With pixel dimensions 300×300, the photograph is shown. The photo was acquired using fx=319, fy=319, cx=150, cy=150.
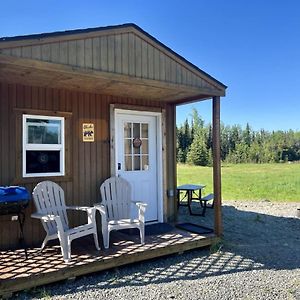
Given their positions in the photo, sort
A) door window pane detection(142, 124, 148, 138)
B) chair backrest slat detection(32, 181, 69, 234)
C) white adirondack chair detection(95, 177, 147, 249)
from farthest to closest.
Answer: door window pane detection(142, 124, 148, 138) < white adirondack chair detection(95, 177, 147, 249) < chair backrest slat detection(32, 181, 69, 234)

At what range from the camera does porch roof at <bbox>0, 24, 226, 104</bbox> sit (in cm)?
310

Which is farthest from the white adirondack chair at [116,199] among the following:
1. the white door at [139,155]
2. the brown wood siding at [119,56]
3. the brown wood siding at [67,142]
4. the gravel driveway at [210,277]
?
the brown wood siding at [119,56]

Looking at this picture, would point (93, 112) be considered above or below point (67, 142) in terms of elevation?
above

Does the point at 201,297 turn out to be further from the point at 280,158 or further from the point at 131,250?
the point at 280,158

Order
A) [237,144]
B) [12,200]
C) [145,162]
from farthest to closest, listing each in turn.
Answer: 1. [237,144]
2. [145,162]
3. [12,200]

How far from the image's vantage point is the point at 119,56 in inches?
147

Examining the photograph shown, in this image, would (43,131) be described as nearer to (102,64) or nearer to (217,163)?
(102,64)

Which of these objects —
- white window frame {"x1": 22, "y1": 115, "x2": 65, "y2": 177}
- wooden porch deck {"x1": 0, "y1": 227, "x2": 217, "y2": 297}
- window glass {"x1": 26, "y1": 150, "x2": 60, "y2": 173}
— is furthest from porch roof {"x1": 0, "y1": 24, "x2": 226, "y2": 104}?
wooden porch deck {"x1": 0, "y1": 227, "x2": 217, "y2": 297}

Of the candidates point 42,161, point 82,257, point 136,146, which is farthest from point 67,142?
point 82,257

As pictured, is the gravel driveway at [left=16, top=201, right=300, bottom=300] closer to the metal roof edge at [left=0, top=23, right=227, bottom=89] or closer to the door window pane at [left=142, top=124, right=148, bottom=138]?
the door window pane at [left=142, top=124, right=148, bottom=138]

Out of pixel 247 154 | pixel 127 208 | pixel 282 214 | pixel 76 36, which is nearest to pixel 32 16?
pixel 76 36

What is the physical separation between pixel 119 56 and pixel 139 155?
2090 millimetres

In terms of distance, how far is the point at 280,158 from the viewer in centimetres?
3250

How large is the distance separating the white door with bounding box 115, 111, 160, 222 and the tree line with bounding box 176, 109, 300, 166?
22.3 metres
